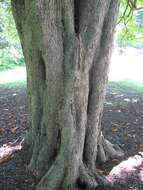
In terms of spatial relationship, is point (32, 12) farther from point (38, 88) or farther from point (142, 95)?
point (142, 95)

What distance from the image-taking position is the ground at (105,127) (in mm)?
5102

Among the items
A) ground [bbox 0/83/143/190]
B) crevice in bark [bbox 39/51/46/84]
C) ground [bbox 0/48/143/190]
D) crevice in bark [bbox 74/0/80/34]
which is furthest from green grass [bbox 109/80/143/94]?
crevice in bark [bbox 74/0/80/34]

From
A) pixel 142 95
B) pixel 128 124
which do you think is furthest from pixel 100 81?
pixel 142 95

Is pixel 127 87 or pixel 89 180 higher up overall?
pixel 89 180

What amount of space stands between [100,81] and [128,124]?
9.71ft

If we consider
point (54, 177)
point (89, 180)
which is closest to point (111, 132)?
point (89, 180)

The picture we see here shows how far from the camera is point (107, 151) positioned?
5.78 meters

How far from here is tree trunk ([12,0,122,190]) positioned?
4352mm

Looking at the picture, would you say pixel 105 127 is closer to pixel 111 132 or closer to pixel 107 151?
pixel 111 132

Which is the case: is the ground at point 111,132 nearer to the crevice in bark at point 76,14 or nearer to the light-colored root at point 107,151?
the light-colored root at point 107,151

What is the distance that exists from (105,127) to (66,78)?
9.86ft

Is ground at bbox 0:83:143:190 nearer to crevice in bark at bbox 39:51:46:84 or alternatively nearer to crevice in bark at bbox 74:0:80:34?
crevice in bark at bbox 39:51:46:84

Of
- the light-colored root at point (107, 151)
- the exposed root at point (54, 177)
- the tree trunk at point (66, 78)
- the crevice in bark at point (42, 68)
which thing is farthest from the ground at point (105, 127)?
the crevice in bark at point (42, 68)

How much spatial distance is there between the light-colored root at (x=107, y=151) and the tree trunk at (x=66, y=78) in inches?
18.6
